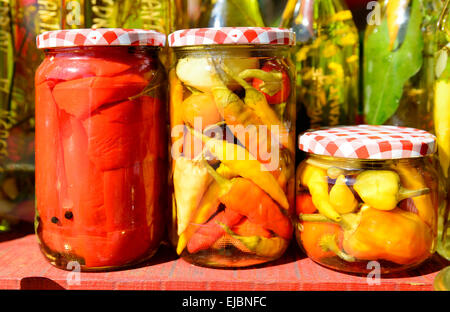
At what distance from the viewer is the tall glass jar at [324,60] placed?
0.73 m

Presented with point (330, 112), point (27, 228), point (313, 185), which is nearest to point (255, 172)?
point (313, 185)

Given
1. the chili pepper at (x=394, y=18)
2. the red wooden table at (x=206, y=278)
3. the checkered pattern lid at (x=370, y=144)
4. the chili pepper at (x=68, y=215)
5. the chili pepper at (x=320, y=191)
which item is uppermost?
the chili pepper at (x=394, y=18)

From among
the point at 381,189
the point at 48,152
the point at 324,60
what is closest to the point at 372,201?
the point at 381,189

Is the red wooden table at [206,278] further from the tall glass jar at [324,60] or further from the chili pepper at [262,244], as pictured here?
the tall glass jar at [324,60]

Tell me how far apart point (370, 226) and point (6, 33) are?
527mm

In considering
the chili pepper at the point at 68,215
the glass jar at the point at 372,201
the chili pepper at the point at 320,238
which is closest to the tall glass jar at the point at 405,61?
the glass jar at the point at 372,201

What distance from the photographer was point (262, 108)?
0.59 m

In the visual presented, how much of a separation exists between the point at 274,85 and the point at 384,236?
20cm

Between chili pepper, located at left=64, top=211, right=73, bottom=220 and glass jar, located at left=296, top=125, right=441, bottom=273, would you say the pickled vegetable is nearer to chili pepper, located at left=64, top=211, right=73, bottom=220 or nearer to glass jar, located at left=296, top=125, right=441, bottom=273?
glass jar, located at left=296, top=125, right=441, bottom=273

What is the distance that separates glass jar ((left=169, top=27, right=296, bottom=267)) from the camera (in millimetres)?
579

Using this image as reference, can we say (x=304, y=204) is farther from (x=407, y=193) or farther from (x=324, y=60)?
(x=324, y=60)

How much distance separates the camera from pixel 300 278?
1.91ft

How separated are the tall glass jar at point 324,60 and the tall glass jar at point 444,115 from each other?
5.1 inches

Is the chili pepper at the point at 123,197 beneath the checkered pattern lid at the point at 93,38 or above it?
beneath
